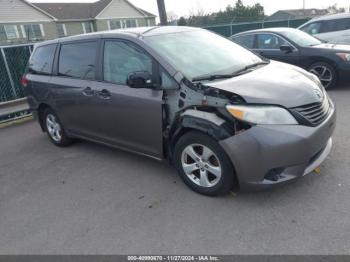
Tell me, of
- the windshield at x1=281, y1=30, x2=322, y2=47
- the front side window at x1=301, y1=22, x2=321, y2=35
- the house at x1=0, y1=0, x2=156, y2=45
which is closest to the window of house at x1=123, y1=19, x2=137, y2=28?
the house at x1=0, y1=0, x2=156, y2=45

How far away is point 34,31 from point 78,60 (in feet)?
121

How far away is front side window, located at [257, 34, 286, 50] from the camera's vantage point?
313 inches

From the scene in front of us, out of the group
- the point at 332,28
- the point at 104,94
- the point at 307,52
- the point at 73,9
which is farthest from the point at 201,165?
the point at 73,9

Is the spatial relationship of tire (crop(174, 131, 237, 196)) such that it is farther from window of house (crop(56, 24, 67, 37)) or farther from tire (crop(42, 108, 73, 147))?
window of house (crop(56, 24, 67, 37))

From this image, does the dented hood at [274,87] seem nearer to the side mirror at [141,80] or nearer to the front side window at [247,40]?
the side mirror at [141,80]

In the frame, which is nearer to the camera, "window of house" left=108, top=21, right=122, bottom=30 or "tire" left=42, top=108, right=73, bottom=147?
"tire" left=42, top=108, right=73, bottom=147

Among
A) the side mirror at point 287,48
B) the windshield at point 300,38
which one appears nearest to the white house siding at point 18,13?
the windshield at point 300,38

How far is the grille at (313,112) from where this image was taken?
305 cm

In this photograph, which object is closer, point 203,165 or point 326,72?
point 203,165

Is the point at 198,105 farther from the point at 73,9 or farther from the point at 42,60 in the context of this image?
the point at 73,9

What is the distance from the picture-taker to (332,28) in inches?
426

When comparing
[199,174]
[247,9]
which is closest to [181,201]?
[199,174]

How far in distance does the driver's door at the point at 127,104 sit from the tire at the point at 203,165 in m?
0.36

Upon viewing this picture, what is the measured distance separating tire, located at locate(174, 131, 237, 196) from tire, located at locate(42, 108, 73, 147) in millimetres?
2637
